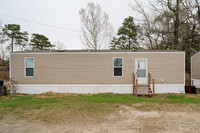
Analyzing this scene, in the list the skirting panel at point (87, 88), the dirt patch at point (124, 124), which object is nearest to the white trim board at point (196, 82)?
the skirting panel at point (87, 88)

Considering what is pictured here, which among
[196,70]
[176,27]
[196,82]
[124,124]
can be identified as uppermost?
[176,27]

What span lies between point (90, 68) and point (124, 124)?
533 centimetres

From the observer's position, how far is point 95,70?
28.8ft

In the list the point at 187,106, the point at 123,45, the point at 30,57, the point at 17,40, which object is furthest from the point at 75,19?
the point at 187,106

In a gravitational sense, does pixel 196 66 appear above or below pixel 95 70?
above

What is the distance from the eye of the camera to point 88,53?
8797 millimetres

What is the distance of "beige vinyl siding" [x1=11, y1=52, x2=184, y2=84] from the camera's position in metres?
8.56

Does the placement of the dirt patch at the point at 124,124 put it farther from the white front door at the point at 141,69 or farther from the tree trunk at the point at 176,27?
the tree trunk at the point at 176,27

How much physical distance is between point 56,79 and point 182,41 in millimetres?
16336

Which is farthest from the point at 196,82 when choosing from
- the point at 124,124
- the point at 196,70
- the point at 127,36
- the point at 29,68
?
the point at 29,68

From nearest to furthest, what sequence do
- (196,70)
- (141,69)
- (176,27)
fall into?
1. (141,69)
2. (196,70)
3. (176,27)

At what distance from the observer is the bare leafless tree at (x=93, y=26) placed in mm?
19281

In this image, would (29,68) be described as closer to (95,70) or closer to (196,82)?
(95,70)

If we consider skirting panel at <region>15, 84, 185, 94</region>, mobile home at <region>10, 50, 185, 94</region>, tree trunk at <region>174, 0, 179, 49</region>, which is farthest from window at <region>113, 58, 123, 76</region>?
tree trunk at <region>174, 0, 179, 49</region>
